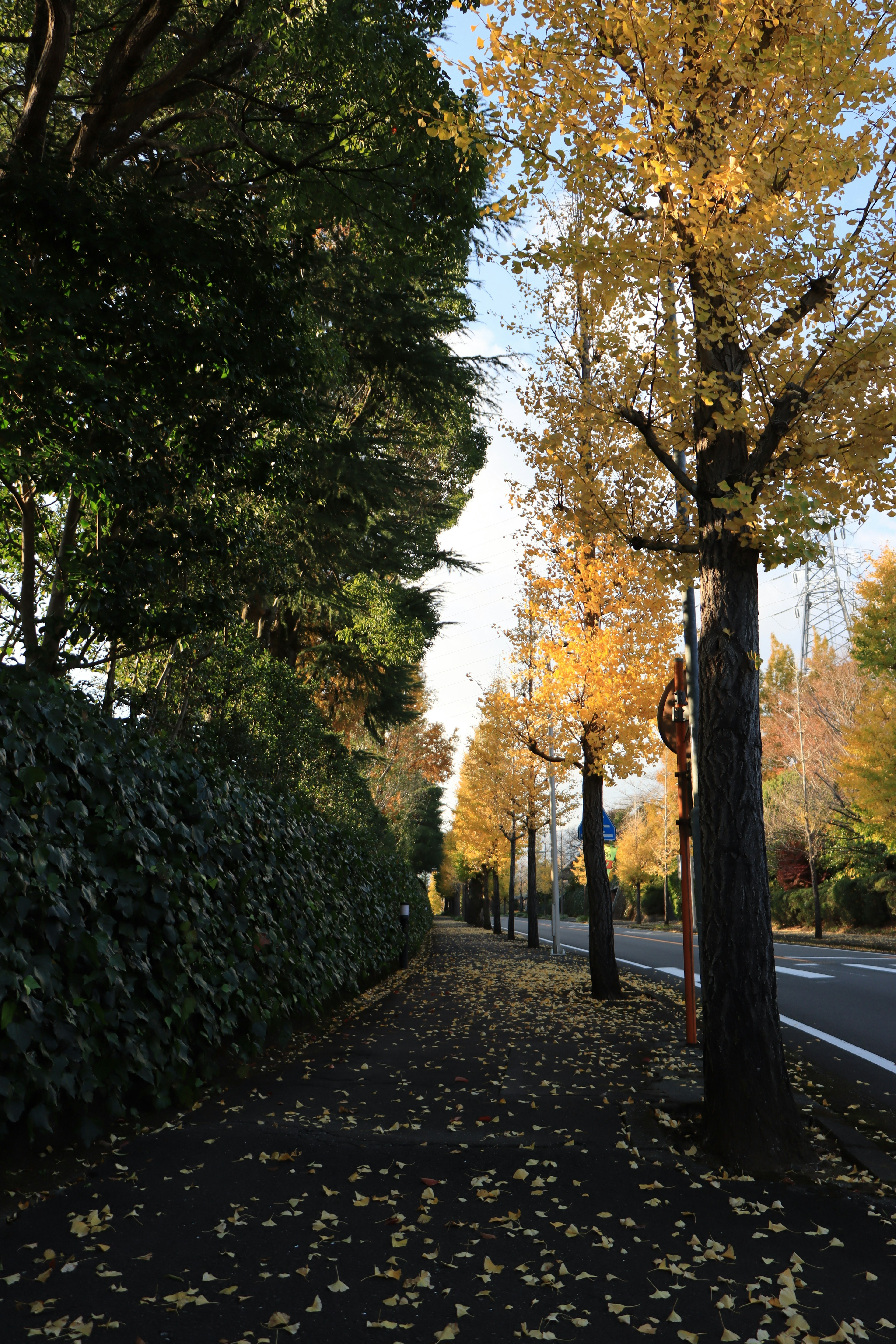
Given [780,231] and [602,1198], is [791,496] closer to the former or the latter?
[780,231]

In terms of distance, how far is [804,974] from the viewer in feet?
43.5

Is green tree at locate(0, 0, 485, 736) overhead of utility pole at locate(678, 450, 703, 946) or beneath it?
overhead

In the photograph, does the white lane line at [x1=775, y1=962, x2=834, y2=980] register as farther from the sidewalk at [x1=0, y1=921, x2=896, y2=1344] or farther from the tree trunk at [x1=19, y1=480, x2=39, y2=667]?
the tree trunk at [x1=19, y1=480, x2=39, y2=667]

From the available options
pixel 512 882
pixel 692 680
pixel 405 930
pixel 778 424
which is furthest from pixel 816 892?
pixel 778 424

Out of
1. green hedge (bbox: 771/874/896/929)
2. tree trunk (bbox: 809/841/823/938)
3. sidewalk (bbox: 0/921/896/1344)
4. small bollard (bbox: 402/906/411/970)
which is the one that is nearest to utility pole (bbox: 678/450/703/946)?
sidewalk (bbox: 0/921/896/1344)

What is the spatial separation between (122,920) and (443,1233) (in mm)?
2149

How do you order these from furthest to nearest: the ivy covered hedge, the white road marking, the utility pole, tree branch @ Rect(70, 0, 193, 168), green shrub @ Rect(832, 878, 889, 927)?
green shrub @ Rect(832, 878, 889, 927), the white road marking, the utility pole, tree branch @ Rect(70, 0, 193, 168), the ivy covered hedge

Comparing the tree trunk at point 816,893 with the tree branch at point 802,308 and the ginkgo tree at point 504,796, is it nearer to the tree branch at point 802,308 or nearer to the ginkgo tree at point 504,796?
the ginkgo tree at point 504,796

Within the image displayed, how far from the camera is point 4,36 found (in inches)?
278

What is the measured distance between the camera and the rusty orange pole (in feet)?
21.8

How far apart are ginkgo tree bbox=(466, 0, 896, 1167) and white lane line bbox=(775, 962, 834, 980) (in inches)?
347

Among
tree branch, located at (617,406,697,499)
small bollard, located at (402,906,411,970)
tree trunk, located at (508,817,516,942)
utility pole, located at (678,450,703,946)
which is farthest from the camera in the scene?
tree trunk, located at (508,817,516,942)

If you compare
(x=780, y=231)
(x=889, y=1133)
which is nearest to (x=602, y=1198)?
(x=889, y=1133)

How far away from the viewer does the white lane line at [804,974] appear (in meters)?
12.6
